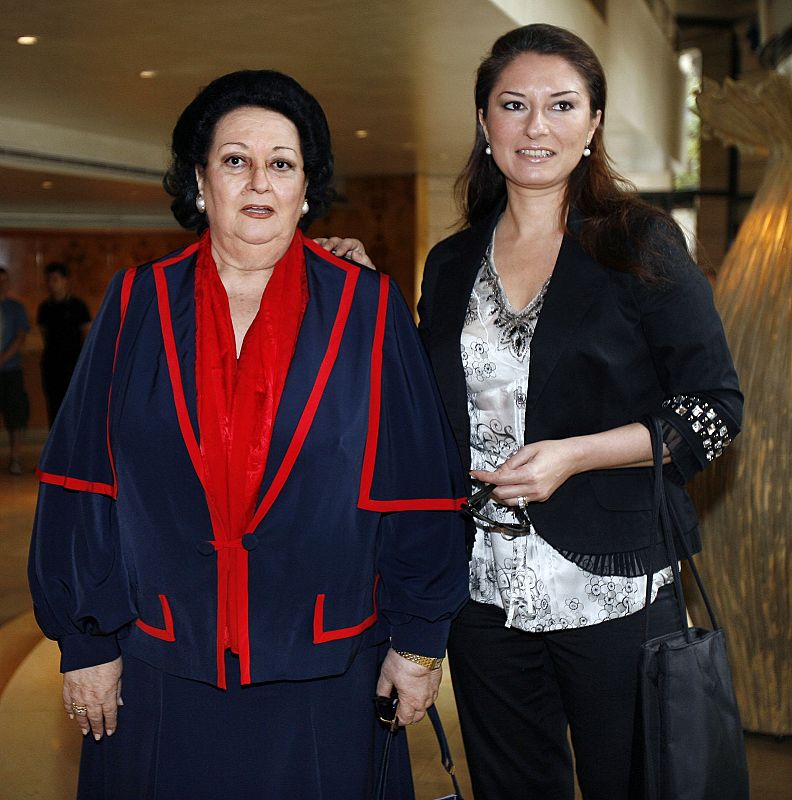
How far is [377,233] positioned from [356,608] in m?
13.9

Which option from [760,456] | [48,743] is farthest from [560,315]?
[48,743]

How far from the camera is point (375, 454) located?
1847 millimetres

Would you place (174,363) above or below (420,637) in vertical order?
above

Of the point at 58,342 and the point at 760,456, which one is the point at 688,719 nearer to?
the point at 760,456

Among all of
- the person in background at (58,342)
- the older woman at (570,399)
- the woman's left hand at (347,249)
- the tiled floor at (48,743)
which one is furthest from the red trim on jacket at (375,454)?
the person in background at (58,342)

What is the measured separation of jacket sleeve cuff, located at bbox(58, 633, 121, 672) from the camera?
1867 mm

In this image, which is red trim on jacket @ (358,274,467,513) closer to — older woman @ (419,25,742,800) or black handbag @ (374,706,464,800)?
older woman @ (419,25,742,800)

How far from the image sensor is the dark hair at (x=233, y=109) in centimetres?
182

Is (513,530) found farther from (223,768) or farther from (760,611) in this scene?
(760,611)

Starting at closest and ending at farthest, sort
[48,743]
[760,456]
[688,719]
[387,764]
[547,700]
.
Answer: [688,719], [387,764], [547,700], [760,456], [48,743]

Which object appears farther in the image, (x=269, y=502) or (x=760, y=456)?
(x=760, y=456)

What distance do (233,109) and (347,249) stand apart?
0.41 meters

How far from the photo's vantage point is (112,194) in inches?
513

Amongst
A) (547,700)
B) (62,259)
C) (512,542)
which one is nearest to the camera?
(512,542)
